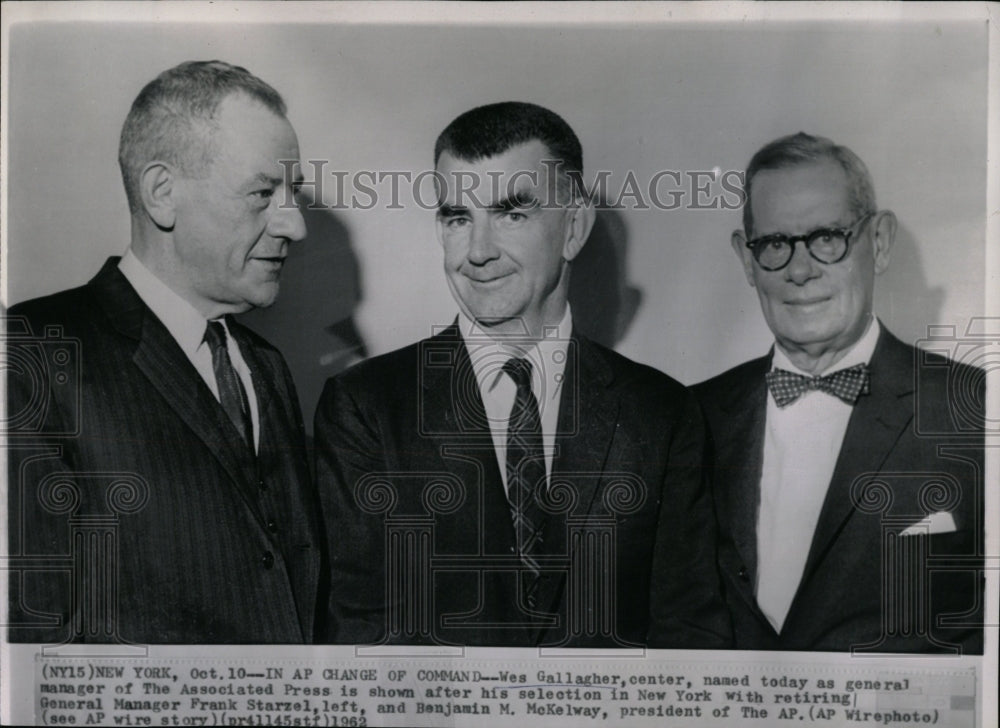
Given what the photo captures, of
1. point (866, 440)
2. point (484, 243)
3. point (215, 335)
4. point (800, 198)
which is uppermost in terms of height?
point (800, 198)

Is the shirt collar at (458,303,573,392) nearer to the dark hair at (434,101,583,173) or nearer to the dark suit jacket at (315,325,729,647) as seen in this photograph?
the dark suit jacket at (315,325,729,647)

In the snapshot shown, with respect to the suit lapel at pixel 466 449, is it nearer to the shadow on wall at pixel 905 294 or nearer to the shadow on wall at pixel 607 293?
the shadow on wall at pixel 607 293

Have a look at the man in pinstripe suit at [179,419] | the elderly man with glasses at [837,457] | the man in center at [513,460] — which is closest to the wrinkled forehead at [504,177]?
the man in center at [513,460]

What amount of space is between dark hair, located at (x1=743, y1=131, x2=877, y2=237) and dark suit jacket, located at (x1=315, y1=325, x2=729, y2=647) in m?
0.57

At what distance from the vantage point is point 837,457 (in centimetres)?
257

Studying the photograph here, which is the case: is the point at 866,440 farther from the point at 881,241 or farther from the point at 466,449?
the point at 466,449

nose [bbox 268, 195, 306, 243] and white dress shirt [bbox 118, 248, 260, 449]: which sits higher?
nose [bbox 268, 195, 306, 243]

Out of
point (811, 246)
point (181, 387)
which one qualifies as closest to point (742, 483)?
point (811, 246)

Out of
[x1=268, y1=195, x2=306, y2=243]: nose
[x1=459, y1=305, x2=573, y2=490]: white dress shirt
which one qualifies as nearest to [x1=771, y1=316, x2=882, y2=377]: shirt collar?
[x1=459, y1=305, x2=573, y2=490]: white dress shirt

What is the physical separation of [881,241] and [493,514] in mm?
1168

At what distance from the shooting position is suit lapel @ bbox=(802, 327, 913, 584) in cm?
257

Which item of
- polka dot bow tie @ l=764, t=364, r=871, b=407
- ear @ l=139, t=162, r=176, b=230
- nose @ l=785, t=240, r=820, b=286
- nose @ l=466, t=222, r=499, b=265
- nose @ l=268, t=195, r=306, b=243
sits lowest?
polka dot bow tie @ l=764, t=364, r=871, b=407

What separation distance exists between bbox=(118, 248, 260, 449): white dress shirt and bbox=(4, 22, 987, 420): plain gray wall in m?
0.12

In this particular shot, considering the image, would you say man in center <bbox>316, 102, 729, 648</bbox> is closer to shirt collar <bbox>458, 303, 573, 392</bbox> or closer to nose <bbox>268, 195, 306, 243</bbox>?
shirt collar <bbox>458, 303, 573, 392</bbox>
